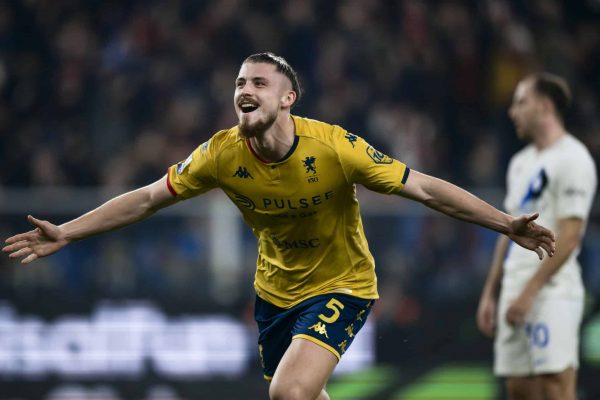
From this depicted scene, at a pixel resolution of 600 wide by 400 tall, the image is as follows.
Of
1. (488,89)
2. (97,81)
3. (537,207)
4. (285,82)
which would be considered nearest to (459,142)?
(488,89)

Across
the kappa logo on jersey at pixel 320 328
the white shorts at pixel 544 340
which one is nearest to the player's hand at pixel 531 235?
the kappa logo on jersey at pixel 320 328

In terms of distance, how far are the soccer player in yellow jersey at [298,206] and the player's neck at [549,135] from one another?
1.64 meters

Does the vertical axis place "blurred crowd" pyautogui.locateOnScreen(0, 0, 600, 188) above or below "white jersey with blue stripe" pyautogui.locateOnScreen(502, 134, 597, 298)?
above

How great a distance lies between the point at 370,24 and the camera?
12617 mm

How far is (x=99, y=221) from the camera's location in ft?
19.2

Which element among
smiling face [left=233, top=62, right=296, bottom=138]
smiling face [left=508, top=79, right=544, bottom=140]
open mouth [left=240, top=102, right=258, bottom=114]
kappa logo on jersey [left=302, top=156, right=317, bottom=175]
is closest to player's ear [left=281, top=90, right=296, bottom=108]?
smiling face [left=233, top=62, right=296, bottom=138]

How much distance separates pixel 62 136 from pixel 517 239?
23.2ft

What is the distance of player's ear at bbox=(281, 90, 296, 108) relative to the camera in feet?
19.1

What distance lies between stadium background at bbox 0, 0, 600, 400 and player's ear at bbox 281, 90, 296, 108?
3962mm

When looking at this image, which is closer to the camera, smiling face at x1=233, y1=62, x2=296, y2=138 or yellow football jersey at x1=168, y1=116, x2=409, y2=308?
smiling face at x1=233, y1=62, x2=296, y2=138

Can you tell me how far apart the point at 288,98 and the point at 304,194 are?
52 centimetres

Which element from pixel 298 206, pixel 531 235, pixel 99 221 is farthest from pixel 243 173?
pixel 531 235

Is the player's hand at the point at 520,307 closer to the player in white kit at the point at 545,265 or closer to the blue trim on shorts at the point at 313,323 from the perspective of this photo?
the player in white kit at the point at 545,265

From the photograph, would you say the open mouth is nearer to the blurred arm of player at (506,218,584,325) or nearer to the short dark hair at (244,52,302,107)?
the short dark hair at (244,52,302,107)
